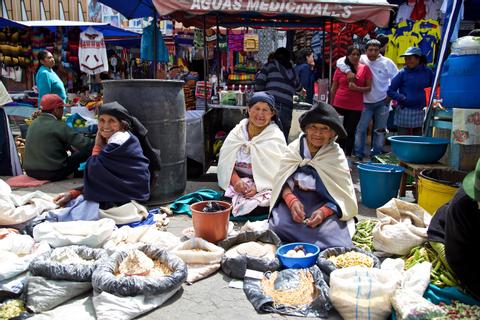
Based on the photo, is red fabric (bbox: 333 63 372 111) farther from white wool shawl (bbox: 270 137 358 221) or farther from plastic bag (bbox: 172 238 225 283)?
plastic bag (bbox: 172 238 225 283)

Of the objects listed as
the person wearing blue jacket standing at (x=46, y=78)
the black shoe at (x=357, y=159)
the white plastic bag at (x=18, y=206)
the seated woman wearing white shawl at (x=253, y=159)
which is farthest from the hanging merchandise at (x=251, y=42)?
the white plastic bag at (x=18, y=206)

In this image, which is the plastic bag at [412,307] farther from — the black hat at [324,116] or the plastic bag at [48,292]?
the plastic bag at [48,292]

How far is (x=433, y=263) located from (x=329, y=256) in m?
0.75

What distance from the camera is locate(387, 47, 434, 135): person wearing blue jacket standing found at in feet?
22.6

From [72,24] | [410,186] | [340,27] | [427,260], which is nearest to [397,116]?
[410,186]

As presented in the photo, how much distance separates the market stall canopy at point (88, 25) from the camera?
39.8 ft

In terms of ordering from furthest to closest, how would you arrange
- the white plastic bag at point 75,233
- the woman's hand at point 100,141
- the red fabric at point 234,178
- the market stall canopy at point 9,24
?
the market stall canopy at point 9,24, the red fabric at point 234,178, the woman's hand at point 100,141, the white plastic bag at point 75,233

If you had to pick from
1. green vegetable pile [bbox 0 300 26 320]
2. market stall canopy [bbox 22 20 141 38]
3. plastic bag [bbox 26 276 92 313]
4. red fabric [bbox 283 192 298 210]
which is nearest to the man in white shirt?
red fabric [bbox 283 192 298 210]

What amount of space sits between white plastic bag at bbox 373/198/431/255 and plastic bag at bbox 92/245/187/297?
1.64 m

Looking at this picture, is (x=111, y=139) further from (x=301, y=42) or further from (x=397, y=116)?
(x=301, y=42)

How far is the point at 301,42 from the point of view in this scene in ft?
38.0

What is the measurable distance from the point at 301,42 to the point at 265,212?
792 centimetres

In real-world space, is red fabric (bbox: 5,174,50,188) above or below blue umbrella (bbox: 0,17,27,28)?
below

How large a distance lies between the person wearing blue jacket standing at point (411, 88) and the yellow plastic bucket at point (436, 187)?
2.51 m
